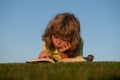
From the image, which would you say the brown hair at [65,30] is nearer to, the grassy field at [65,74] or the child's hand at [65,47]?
the child's hand at [65,47]

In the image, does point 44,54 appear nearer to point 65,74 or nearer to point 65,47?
point 65,47

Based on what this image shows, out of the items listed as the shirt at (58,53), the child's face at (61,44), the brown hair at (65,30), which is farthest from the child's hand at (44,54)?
the brown hair at (65,30)

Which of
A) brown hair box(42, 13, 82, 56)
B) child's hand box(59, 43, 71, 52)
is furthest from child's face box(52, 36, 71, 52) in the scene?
brown hair box(42, 13, 82, 56)

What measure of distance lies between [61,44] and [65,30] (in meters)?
0.67

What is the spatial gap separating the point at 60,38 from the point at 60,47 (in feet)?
1.06

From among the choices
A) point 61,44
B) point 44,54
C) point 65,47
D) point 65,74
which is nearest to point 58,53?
point 65,47

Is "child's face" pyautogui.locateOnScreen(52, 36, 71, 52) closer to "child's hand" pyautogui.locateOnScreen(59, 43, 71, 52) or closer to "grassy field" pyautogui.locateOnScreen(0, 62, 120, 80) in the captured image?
"child's hand" pyautogui.locateOnScreen(59, 43, 71, 52)

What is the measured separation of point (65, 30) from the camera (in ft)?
30.8

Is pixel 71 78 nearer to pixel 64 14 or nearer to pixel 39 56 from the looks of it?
pixel 39 56

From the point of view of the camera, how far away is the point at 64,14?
10.2m

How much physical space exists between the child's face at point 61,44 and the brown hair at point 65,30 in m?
0.12

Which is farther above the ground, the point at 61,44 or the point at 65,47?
the point at 61,44

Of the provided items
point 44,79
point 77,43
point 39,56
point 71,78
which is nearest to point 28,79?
point 44,79

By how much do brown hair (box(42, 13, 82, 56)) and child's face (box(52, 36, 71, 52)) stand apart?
0.39ft
